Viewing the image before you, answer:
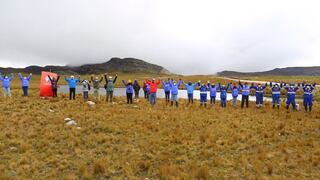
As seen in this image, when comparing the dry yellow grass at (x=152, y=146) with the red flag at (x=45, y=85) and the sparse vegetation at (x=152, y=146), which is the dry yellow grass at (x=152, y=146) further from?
the red flag at (x=45, y=85)

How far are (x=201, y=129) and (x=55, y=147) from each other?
8.50 m

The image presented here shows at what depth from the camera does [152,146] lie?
14859 mm

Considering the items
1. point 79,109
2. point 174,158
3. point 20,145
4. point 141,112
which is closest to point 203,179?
point 174,158

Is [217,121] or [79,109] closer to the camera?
[217,121]

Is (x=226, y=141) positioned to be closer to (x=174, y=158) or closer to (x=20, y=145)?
(x=174, y=158)

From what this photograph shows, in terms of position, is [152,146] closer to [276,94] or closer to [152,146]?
[152,146]

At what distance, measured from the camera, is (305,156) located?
13.6 m

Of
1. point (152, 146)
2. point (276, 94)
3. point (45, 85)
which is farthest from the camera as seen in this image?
point (45, 85)

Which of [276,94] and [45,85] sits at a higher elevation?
[45,85]

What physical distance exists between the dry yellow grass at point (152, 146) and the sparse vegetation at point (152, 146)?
4 cm

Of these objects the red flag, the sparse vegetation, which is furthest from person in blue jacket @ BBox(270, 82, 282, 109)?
the red flag

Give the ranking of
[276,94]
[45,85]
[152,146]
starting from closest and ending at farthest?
1. [152,146]
2. [276,94]
3. [45,85]

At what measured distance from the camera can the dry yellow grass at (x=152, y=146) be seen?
39.2 feet

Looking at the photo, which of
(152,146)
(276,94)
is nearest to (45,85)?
(152,146)
